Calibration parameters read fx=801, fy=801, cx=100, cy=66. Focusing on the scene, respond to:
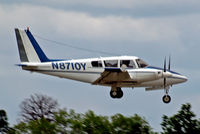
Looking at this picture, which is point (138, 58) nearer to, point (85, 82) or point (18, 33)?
point (85, 82)

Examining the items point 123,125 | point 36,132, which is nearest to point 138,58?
point 123,125

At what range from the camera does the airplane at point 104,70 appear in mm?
58188

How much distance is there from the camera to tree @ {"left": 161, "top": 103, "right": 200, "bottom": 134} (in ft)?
204

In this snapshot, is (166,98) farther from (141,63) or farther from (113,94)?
(113,94)

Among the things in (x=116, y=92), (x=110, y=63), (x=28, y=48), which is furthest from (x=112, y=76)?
(x=28, y=48)

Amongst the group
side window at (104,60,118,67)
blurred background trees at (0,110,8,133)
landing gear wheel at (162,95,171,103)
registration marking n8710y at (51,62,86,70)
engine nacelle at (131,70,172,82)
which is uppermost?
side window at (104,60,118,67)

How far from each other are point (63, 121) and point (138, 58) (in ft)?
23.4

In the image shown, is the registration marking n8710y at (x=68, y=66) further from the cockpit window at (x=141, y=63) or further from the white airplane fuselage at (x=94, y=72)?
the cockpit window at (x=141, y=63)

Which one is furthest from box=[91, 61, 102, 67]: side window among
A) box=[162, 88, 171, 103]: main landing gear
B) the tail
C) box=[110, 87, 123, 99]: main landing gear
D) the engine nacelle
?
box=[162, 88, 171, 103]: main landing gear

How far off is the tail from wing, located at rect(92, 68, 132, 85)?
15.7 feet

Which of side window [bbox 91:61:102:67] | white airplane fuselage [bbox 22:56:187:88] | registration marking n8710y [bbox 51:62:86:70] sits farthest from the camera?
registration marking n8710y [bbox 51:62:86:70]

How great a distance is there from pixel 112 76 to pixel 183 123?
27.1 ft

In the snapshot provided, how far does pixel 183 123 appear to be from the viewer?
6319 cm

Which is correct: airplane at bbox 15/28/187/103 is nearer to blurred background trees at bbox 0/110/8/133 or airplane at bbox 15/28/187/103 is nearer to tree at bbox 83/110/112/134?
tree at bbox 83/110/112/134
